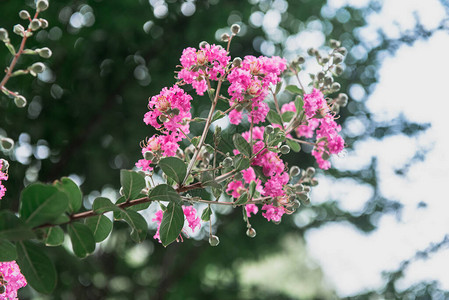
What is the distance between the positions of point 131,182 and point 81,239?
4.2 inches

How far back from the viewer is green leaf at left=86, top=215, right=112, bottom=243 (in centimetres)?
75

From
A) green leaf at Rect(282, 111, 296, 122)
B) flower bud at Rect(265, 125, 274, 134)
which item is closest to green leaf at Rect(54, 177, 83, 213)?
flower bud at Rect(265, 125, 274, 134)

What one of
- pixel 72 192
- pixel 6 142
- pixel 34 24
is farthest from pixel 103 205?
pixel 34 24

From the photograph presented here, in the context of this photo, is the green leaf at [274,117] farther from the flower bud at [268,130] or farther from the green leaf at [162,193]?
the green leaf at [162,193]

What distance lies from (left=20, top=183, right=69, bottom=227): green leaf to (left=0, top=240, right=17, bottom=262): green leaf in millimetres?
55

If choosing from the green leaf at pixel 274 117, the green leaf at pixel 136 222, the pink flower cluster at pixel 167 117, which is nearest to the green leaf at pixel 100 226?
the green leaf at pixel 136 222

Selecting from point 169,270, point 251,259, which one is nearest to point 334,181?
point 251,259

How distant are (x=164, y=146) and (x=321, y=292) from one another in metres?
5.18

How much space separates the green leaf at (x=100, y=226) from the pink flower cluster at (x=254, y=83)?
305mm

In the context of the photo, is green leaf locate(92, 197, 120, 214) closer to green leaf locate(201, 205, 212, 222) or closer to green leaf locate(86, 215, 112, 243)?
green leaf locate(86, 215, 112, 243)

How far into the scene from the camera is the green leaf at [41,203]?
0.57m

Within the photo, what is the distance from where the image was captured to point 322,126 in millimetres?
925

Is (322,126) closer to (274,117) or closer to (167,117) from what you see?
(274,117)

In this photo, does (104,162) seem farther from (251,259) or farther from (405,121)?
(405,121)
